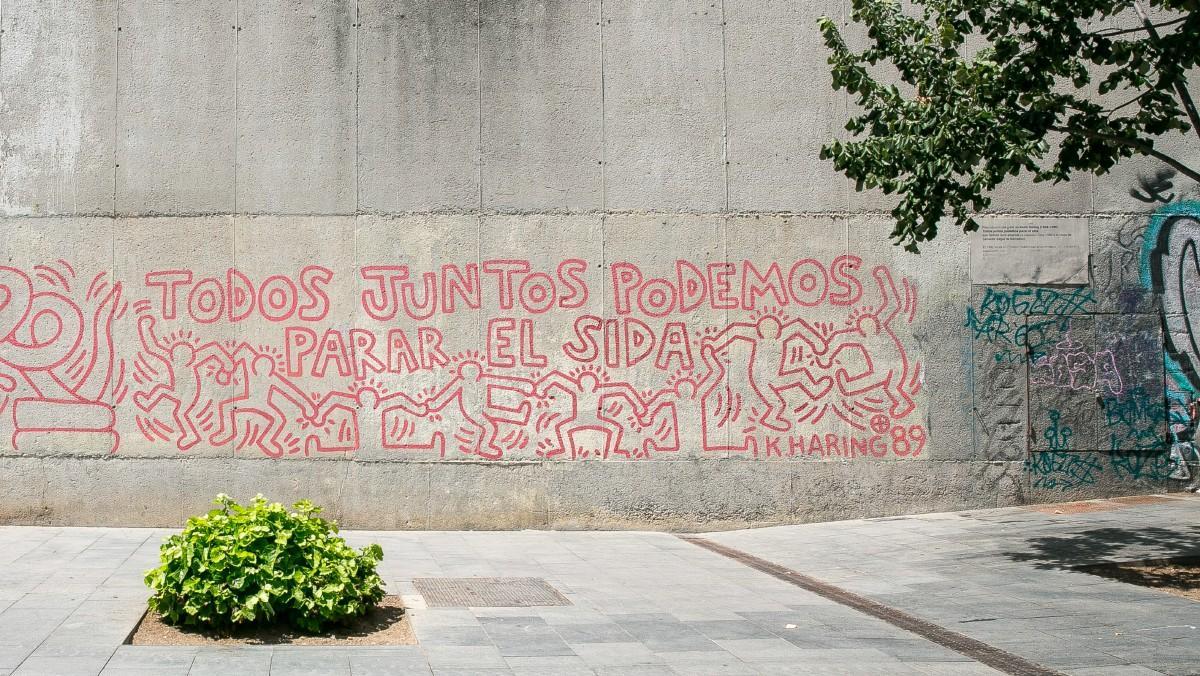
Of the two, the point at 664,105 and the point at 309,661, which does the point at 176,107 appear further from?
the point at 309,661

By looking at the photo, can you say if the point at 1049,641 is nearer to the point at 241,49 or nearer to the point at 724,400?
the point at 724,400

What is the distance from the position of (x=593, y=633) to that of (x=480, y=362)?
492 cm

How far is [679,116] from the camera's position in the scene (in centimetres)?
1173

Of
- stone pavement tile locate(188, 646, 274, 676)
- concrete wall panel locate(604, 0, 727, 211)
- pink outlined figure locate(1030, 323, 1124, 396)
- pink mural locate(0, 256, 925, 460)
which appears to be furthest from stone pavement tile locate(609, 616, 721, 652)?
pink outlined figure locate(1030, 323, 1124, 396)

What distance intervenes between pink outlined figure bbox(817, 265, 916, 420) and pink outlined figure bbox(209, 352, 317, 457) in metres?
5.54

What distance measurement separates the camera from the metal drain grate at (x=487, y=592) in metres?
7.88

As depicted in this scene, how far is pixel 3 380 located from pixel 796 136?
8608 millimetres

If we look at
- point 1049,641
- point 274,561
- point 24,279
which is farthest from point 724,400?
point 24,279

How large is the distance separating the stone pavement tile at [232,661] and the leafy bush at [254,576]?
0.67ft

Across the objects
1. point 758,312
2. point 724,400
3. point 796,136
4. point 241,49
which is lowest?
point 724,400

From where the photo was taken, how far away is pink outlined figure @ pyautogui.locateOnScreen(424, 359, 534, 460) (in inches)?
450

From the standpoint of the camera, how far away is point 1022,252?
12.0 meters

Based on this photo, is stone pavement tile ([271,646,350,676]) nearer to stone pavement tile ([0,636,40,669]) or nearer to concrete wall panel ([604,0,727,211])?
stone pavement tile ([0,636,40,669])

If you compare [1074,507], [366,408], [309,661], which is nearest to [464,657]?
[309,661]
